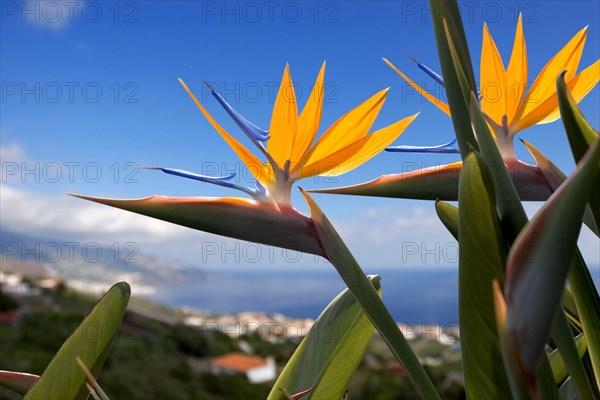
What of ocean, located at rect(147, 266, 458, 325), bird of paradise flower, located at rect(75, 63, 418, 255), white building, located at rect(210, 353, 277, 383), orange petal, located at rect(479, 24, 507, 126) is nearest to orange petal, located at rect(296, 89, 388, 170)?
bird of paradise flower, located at rect(75, 63, 418, 255)

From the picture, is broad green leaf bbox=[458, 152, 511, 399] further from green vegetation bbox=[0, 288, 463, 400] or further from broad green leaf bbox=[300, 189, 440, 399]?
green vegetation bbox=[0, 288, 463, 400]

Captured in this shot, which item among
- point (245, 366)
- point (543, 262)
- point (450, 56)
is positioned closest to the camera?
point (543, 262)

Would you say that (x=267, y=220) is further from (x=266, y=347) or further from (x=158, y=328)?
(x=158, y=328)

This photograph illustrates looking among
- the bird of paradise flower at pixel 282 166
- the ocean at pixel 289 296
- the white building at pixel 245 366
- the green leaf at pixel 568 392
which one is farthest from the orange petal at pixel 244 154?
the ocean at pixel 289 296

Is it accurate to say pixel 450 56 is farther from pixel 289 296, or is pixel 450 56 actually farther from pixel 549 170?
pixel 289 296

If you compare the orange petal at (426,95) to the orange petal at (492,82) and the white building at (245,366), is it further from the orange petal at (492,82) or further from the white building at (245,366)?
the white building at (245,366)

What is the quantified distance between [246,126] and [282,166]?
0.06 m

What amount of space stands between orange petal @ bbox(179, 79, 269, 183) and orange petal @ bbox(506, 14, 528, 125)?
24cm

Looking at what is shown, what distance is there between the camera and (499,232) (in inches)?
15.4

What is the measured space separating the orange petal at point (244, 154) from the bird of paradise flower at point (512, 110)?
0.19 feet

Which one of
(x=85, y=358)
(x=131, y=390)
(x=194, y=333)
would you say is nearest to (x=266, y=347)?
(x=194, y=333)

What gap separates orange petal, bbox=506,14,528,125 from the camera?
0.52 metres

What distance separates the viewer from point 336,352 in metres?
0.65

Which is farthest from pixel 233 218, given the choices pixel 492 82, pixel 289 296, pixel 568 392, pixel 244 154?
pixel 289 296
